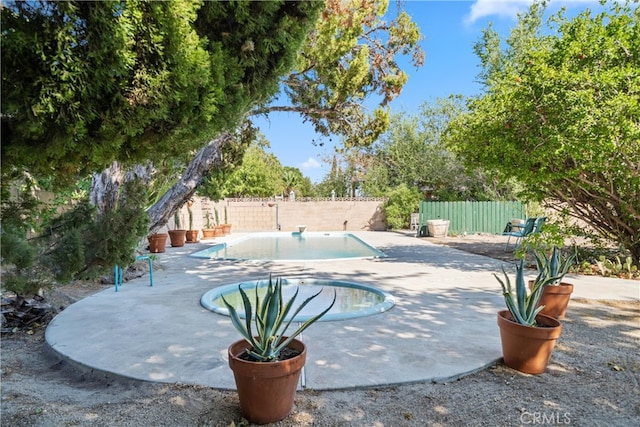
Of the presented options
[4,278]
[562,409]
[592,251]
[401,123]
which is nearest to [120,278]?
[4,278]

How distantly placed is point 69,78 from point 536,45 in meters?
8.94

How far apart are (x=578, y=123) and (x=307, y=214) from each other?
16570 mm

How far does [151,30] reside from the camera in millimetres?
1949

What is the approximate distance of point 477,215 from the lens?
1756cm

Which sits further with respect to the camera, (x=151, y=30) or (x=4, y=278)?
(x=4, y=278)

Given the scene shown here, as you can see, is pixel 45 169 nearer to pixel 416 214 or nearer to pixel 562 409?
pixel 562 409

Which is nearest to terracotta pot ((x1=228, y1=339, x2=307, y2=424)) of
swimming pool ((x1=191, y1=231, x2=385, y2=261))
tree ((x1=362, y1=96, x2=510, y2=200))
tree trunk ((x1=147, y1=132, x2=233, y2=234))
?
tree trunk ((x1=147, y1=132, x2=233, y2=234))

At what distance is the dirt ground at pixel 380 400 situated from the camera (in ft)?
7.39

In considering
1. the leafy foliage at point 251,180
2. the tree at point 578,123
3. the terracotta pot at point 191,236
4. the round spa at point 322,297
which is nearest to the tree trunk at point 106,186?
the round spa at point 322,297

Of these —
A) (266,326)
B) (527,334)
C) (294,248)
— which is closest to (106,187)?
(266,326)

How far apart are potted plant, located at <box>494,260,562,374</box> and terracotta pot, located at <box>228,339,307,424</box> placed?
178 centimetres

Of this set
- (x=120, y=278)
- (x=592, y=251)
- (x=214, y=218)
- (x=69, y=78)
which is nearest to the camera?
(x=69, y=78)

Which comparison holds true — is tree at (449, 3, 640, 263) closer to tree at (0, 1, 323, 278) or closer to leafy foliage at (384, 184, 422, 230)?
tree at (0, 1, 323, 278)

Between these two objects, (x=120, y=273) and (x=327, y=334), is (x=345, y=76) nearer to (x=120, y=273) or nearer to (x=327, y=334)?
(x=120, y=273)
